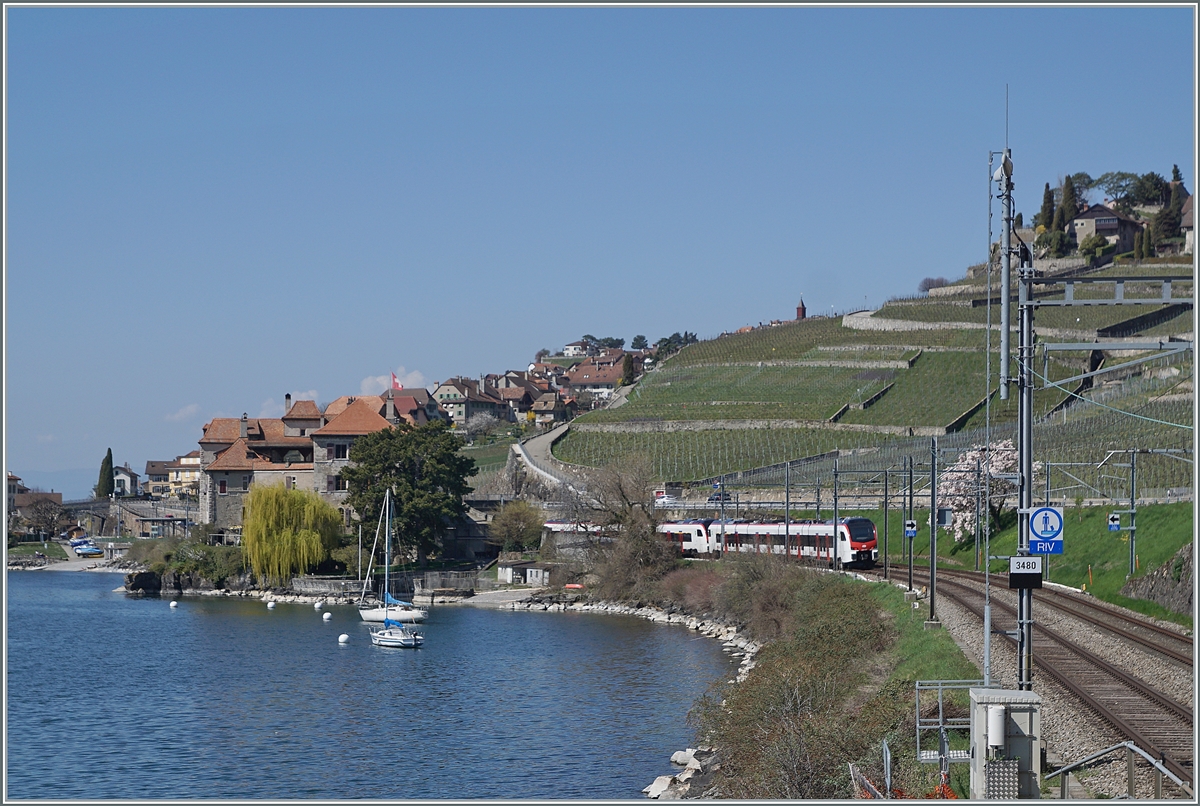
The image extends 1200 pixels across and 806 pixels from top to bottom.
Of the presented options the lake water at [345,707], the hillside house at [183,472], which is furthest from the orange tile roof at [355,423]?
the hillside house at [183,472]

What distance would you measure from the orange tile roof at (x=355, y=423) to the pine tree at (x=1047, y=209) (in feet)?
372

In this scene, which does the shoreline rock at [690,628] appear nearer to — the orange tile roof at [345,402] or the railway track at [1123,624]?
the railway track at [1123,624]

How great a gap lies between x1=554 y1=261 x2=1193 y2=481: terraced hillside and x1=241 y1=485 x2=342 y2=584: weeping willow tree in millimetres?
26586

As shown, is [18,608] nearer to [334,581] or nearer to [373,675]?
[334,581]

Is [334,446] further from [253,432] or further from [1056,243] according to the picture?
[1056,243]

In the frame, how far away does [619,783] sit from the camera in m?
31.0

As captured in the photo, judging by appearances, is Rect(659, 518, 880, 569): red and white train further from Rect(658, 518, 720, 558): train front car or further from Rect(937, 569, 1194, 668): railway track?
Rect(937, 569, 1194, 668): railway track

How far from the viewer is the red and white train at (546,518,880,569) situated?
61875 millimetres

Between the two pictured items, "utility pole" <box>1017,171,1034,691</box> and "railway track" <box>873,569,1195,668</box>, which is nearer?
"utility pole" <box>1017,171,1034,691</box>

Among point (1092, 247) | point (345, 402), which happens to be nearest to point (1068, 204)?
point (1092, 247)

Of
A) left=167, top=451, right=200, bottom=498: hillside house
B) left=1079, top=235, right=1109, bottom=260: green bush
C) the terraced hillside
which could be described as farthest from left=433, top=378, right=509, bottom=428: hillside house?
left=1079, top=235, right=1109, bottom=260: green bush

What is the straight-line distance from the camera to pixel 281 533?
8338cm

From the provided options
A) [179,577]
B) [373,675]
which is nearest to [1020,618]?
[373,675]

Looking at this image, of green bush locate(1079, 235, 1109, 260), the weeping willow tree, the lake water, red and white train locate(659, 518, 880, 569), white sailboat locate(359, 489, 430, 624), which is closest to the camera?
Answer: the lake water
